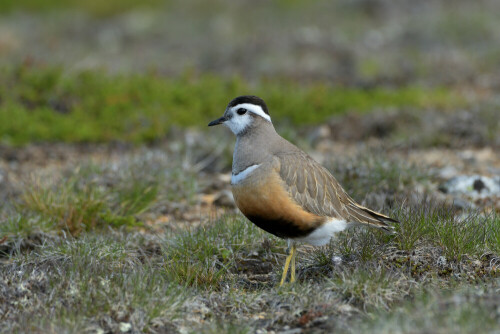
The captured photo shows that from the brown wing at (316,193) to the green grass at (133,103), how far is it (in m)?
5.54

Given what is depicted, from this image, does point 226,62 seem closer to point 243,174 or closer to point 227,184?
point 227,184

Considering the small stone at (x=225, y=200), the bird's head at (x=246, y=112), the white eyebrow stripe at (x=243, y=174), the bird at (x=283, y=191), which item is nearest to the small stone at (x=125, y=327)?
the bird at (x=283, y=191)

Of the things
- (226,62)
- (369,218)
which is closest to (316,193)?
(369,218)

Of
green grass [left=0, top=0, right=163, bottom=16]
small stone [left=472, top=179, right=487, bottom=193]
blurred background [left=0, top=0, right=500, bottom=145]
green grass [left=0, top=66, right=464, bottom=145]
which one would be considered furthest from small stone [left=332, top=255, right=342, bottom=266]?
green grass [left=0, top=0, right=163, bottom=16]

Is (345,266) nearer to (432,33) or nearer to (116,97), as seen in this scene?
Result: (116,97)

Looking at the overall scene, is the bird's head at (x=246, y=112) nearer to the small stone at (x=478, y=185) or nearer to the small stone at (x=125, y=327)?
the small stone at (x=125, y=327)

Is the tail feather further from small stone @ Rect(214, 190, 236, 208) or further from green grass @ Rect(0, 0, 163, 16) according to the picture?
green grass @ Rect(0, 0, 163, 16)

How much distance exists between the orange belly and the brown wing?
0.39 ft

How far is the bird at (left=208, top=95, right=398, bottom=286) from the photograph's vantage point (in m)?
5.42

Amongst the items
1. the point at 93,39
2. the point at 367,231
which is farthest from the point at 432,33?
the point at 367,231

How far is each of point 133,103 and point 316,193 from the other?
7.21 metres

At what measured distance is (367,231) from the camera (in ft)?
19.7

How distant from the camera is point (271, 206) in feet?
17.7

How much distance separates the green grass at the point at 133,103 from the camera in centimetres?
1112
